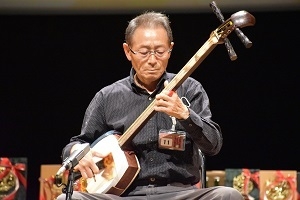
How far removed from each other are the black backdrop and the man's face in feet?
6.44

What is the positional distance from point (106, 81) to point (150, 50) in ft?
7.01

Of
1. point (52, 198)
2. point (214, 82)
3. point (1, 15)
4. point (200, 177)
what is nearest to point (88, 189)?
point (200, 177)

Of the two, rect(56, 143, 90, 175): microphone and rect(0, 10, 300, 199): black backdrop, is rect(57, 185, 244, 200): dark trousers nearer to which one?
rect(56, 143, 90, 175): microphone

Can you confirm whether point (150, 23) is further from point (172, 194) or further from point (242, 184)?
point (242, 184)

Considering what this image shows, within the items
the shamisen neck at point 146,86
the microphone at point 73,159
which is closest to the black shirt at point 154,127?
the shamisen neck at point 146,86

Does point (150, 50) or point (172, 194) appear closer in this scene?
point (172, 194)

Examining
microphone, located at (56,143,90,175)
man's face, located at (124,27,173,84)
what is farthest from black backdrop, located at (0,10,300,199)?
microphone, located at (56,143,90,175)

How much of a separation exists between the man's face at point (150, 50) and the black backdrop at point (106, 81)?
6.44 ft

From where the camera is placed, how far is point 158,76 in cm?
283

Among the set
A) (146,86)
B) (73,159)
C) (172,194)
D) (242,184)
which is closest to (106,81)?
(242,184)

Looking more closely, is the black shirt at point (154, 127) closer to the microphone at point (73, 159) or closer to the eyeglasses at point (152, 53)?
the eyeglasses at point (152, 53)

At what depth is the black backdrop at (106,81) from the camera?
15.4 feet

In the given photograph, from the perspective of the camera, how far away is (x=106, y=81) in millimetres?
4906

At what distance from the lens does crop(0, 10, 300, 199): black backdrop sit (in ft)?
15.4
